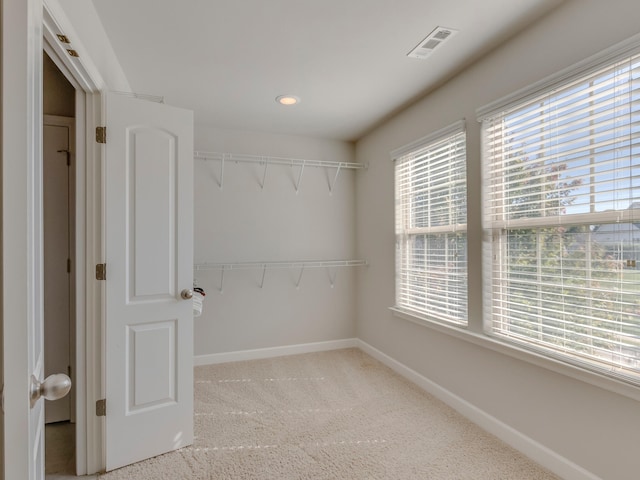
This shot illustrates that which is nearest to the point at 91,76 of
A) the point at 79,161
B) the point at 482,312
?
the point at 79,161

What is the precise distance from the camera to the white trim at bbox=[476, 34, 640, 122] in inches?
60.2

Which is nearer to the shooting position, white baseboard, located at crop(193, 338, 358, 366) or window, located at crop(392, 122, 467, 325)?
window, located at crop(392, 122, 467, 325)

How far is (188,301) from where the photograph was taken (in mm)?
2135

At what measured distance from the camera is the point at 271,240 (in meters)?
3.75

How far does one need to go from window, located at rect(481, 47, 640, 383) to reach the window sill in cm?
4

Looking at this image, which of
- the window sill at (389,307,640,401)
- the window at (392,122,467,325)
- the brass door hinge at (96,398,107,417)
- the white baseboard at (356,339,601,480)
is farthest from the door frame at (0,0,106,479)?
the window at (392,122,467,325)

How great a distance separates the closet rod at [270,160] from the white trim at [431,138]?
2.34 feet

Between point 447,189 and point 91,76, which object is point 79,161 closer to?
point 91,76

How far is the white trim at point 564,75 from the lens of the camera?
60.2 inches

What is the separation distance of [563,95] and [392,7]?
99cm

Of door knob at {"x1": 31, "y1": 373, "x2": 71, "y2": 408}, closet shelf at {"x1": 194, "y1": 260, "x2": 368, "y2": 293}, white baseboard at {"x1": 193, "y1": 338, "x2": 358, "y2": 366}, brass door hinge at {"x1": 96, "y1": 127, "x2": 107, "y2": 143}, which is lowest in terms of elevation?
white baseboard at {"x1": 193, "y1": 338, "x2": 358, "y2": 366}

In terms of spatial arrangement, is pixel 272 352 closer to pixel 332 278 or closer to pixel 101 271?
pixel 332 278

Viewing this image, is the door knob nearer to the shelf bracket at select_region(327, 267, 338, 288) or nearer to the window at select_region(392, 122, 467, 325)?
the window at select_region(392, 122, 467, 325)

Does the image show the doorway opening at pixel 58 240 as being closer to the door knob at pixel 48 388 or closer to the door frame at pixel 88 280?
the door frame at pixel 88 280
